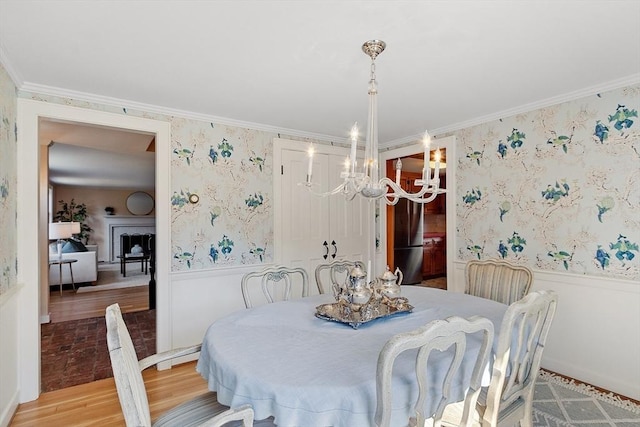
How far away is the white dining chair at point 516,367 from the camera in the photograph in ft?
4.39

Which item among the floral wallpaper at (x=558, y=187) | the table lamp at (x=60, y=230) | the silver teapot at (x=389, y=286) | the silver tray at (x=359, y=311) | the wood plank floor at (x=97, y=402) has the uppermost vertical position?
the floral wallpaper at (x=558, y=187)

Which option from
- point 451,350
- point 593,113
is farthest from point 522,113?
point 451,350

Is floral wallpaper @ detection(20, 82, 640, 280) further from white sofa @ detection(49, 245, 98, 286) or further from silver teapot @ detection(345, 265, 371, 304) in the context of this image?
white sofa @ detection(49, 245, 98, 286)

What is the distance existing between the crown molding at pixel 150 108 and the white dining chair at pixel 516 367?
2.83 metres

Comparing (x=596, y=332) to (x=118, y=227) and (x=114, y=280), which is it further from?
(x=118, y=227)

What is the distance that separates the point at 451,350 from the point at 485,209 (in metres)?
2.18

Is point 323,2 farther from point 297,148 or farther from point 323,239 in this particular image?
point 323,239

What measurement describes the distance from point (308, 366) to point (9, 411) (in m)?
2.21

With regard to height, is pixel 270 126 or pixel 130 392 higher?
pixel 270 126

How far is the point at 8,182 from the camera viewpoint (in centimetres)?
226

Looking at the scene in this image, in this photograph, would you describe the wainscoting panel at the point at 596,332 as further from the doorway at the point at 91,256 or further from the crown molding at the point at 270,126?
the doorway at the point at 91,256

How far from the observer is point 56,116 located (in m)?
2.60

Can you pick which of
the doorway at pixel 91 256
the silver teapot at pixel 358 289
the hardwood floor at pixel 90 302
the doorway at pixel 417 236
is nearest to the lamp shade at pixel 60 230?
the doorway at pixel 91 256

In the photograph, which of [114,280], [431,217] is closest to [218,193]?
[431,217]
